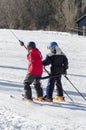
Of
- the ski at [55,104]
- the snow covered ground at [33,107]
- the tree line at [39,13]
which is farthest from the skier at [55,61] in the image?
the tree line at [39,13]

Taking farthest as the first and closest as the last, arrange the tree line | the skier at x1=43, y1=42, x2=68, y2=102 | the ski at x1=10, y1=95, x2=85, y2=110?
the tree line, the skier at x1=43, y1=42, x2=68, y2=102, the ski at x1=10, y1=95, x2=85, y2=110

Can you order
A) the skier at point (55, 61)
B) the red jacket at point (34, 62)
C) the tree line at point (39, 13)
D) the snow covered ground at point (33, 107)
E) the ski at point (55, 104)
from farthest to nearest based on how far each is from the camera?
the tree line at point (39, 13) < the skier at point (55, 61) < the red jacket at point (34, 62) < the ski at point (55, 104) < the snow covered ground at point (33, 107)

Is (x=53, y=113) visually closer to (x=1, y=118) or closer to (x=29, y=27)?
(x=1, y=118)

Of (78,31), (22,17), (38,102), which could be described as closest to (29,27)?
(22,17)

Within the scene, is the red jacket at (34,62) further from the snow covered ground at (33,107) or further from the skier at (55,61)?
the snow covered ground at (33,107)

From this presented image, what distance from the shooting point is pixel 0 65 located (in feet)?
58.2

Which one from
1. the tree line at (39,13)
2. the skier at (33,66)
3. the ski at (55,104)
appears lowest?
the ski at (55,104)

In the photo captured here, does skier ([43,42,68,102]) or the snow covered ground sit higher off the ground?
skier ([43,42,68,102])

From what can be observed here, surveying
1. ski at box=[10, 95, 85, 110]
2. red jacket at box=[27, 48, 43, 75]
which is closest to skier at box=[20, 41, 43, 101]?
red jacket at box=[27, 48, 43, 75]

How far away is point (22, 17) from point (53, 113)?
2024 inches

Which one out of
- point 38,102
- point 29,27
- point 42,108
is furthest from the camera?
point 29,27

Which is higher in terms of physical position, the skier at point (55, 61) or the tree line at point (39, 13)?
the tree line at point (39, 13)

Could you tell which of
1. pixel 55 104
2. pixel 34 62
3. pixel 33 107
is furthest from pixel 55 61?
pixel 33 107

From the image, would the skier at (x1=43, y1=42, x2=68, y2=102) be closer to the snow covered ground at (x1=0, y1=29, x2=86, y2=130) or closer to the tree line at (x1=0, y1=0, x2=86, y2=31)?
the snow covered ground at (x1=0, y1=29, x2=86, y2=130)
